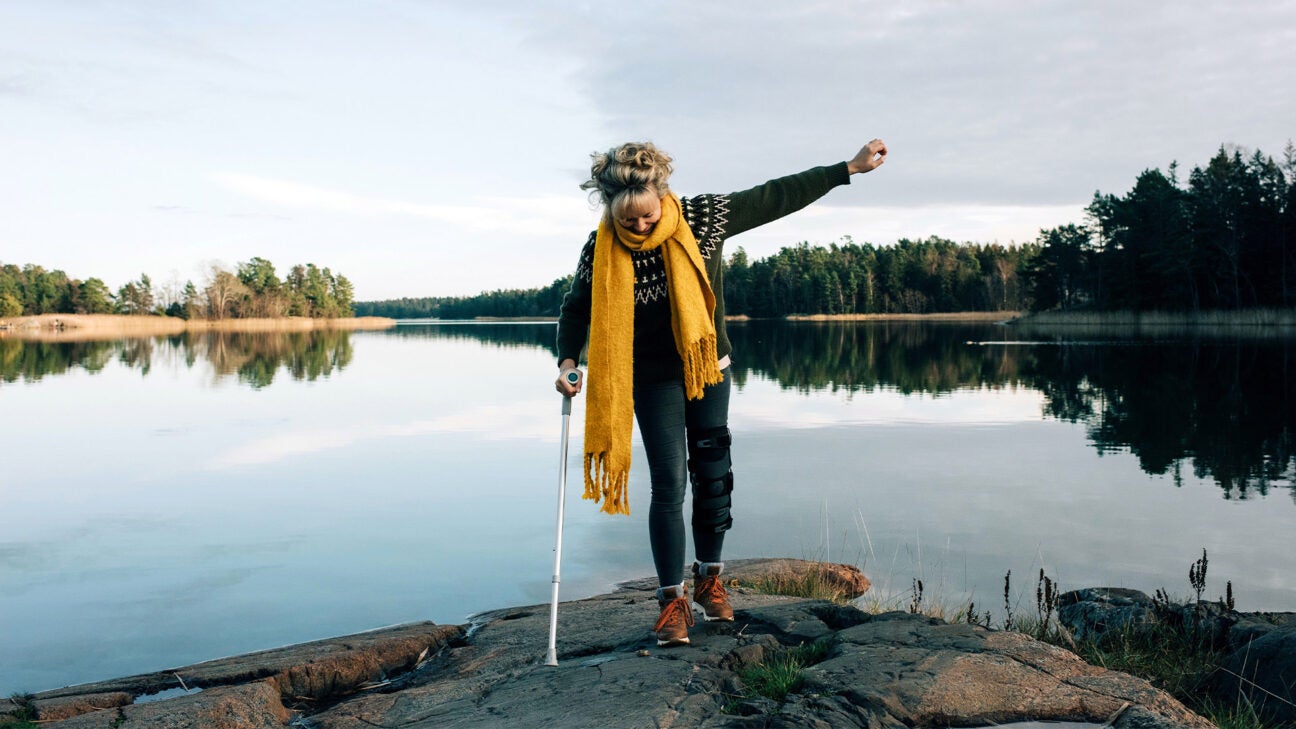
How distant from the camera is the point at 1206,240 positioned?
1884 inches

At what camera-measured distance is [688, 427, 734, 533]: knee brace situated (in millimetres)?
3979

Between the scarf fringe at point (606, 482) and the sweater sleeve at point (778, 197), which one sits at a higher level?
the sweater sleeve at point (778, 197)

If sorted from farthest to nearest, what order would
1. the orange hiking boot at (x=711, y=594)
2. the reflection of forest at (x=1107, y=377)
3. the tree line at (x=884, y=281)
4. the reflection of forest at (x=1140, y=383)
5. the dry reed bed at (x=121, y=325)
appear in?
1. the tree line at (x=884, y=281)
2. the dry reed bed at (x=121, y=325)
3. the reflection of forest at (x=1107, y=377)
4. the reflection of forest at (x=1140, y=383)
5. the orange hiking boot at (x=711, y=594)

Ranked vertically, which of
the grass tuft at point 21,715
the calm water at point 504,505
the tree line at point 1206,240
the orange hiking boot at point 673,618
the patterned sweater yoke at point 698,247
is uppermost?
the tree line at point 1206,240

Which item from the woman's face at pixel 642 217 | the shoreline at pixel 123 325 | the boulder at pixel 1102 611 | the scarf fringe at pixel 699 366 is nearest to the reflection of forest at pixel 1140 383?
the boulder at pixel 1102 611

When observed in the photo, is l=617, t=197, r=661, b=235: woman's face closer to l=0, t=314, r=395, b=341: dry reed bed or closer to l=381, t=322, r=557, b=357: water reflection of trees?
l=381, t=322, r=557, b=357: water reflection of trees

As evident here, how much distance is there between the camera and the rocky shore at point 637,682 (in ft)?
9.95

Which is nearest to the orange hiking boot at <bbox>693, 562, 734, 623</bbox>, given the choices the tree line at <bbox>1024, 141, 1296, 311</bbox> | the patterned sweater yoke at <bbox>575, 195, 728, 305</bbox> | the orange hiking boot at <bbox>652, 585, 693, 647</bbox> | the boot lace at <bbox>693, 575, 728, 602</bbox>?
the boot lace at <bbox>693, 575, 728, 602</bbox>

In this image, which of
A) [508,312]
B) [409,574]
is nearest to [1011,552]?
[409,574]

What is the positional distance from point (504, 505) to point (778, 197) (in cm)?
578

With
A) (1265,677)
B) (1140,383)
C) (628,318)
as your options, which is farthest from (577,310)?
(1140,383)

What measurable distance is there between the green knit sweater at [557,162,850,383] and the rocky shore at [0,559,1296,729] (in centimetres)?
123

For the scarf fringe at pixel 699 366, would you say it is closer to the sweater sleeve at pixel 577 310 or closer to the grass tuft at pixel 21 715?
the sweater sleeve at pixel 577 310

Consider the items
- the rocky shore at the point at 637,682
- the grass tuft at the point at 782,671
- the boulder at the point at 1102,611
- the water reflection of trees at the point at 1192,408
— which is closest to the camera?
the rocky shore at the point at 637,682
